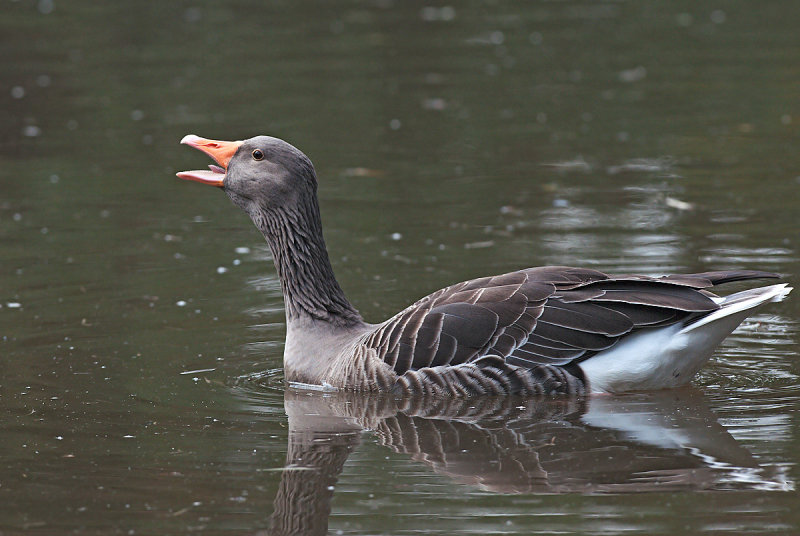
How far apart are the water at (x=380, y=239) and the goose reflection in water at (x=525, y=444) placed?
0.03m

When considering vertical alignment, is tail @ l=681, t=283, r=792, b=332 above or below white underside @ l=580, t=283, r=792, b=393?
above

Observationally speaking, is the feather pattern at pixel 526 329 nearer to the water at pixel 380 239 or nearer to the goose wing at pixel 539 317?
the goose wing at pixel 539 317

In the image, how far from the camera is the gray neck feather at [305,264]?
10359 millimetres

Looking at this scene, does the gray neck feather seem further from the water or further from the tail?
the tail

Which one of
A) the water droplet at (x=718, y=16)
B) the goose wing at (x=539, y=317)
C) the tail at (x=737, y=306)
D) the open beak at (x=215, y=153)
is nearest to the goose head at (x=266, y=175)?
the open beak at (x=215, y=153)

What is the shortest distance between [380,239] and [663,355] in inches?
200

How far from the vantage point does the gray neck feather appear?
10359 mm

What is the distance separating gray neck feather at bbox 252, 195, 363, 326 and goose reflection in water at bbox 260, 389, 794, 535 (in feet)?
2.58

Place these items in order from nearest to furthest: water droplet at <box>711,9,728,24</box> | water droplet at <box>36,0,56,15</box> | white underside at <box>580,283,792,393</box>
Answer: white underside at <box>580,283,792,393</box>
water droplet at <box>711,9,728,24</box>
water droplet at <box>36,0,56,15</box>

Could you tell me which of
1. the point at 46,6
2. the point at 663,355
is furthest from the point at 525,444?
the point at 46,6

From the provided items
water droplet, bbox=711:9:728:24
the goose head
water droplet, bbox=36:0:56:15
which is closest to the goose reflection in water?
the goose head

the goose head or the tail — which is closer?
the tail

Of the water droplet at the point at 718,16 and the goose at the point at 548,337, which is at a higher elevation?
the water droplet at the point at 718,16

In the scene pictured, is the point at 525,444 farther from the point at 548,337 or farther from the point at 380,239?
the point at 380,239
